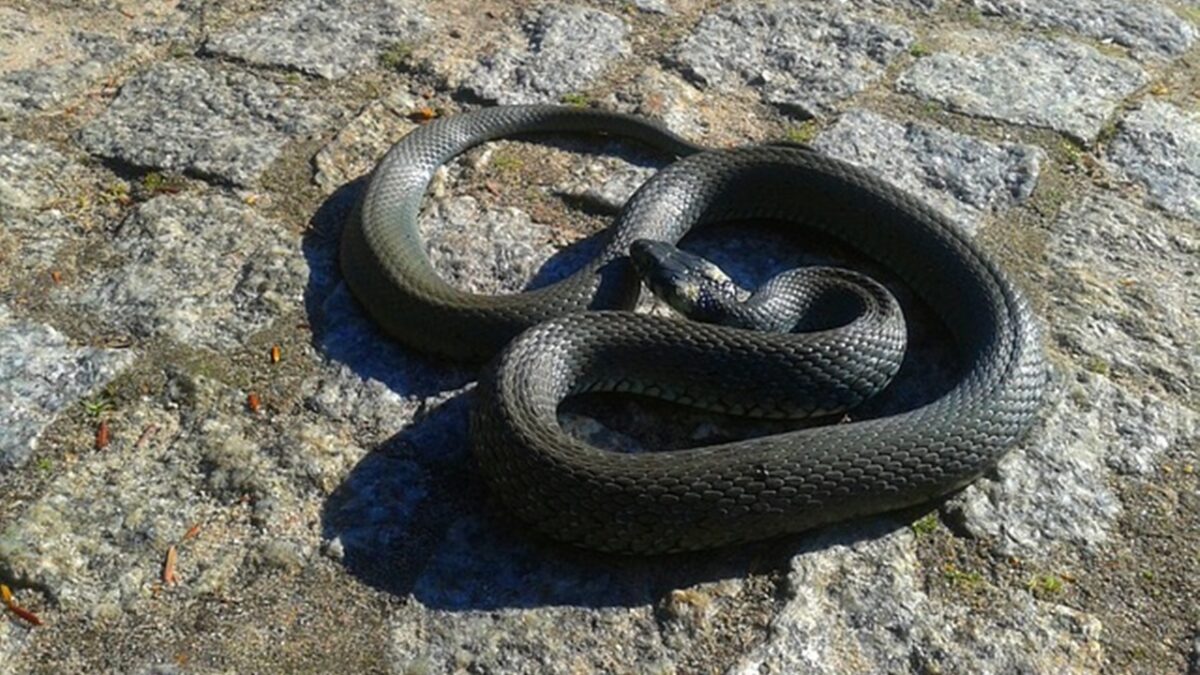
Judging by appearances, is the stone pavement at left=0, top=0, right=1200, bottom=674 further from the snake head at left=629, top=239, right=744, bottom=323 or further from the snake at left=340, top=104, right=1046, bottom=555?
the snake head at left=629, top=239, right=744, bottom=323

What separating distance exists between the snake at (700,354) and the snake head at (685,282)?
0.07 m

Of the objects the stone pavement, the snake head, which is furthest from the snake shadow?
the snake head

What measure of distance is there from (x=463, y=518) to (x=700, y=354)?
0.91 meters

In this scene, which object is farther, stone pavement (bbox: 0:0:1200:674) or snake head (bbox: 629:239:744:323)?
snake head (bbox: 629:239:744:323)

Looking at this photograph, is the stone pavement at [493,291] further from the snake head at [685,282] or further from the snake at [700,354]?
the snake head at [685,282]

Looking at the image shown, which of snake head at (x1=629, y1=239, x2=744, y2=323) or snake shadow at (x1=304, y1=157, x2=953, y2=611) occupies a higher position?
snake head at (x1=629, y1=239, x2=744, y2=323)

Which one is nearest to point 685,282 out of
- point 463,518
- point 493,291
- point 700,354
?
point 700,354

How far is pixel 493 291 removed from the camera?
181 inches

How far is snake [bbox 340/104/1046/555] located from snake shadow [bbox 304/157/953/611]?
0.19ft

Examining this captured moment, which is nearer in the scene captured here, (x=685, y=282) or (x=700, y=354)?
(x=700, y=354)

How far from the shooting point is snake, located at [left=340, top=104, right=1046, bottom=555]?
361 centimetres

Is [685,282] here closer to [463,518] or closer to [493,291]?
[493,291]

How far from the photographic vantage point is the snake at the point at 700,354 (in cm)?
361

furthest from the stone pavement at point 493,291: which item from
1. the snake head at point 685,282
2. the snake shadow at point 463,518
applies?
the snake head at point 685,282
